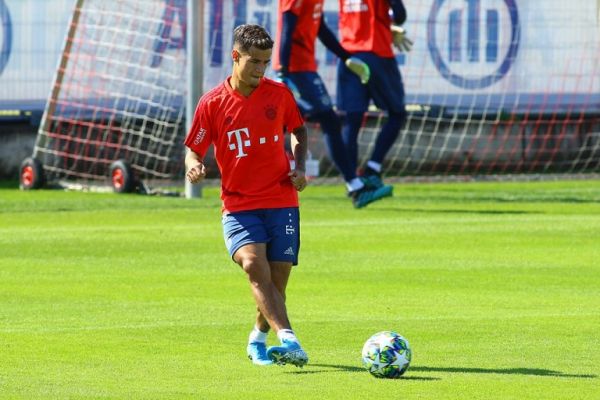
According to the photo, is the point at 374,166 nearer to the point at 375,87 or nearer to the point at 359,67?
the point at 375,87

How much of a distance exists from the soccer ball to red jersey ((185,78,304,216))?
1.09m

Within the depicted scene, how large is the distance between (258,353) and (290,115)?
1.27 meters

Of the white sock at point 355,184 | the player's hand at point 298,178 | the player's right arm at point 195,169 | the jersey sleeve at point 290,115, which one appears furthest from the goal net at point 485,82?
the player's hand at point 298,178

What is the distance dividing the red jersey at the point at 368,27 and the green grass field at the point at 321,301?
1647 millimetres

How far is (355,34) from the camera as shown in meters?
17.5

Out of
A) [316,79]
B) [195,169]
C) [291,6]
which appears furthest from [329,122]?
[195,169]

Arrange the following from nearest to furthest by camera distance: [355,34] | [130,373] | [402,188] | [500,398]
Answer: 1. [500,398]
2. [130,373]
3. [355,34]
4. [402,188]

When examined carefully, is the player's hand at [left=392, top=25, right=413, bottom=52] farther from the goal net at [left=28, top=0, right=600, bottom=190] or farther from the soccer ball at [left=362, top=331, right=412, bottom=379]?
the soccer ball at [left=362, top=331, right=412, bottom=379]

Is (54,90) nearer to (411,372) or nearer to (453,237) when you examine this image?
(453,237)

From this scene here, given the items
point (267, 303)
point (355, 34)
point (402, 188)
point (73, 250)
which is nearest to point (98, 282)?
point (73, 250)

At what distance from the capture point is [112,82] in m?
21.3

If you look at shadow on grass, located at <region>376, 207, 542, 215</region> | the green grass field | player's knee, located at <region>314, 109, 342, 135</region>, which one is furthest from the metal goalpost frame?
shadow on grass, located at <region>376, 207, 542, 215</region>

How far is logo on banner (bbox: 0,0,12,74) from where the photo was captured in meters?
21.7

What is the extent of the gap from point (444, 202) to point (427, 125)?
176 inches
